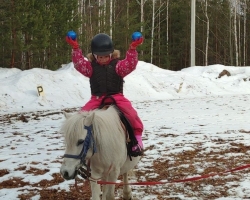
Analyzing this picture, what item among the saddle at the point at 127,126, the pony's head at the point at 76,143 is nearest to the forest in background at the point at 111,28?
the saddle at the point at 127,126

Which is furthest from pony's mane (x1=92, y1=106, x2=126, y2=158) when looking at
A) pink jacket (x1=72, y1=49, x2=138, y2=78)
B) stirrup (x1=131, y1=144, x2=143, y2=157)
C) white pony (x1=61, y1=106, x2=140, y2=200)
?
pink jacket (x1=72, y1=49, x2=138, y2=78)

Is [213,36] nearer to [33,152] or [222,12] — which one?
[222,12]

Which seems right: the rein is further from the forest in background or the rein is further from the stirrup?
the forest in background

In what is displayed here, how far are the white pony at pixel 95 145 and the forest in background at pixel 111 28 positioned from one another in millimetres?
15462

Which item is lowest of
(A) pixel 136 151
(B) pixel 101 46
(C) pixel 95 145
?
(A) pixel 136 151

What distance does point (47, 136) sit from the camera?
8469 mm

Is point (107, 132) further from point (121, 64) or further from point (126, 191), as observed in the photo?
point (126, 191)

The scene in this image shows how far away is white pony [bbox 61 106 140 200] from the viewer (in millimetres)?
2691

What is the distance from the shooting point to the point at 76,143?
271cm

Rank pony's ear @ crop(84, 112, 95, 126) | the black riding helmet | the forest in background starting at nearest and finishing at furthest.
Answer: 1. pony's ear @ crop(84, 112, 95, 126)
2. the black riding helmet
3. the forest in background

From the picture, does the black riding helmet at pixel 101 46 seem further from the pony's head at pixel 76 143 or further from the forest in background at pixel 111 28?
the forest in background at pixel 111 28

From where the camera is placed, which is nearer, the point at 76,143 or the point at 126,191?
the point at 76,143

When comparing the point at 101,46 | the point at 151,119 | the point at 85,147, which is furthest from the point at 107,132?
the point at 151,119

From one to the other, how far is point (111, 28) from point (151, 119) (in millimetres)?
13673
